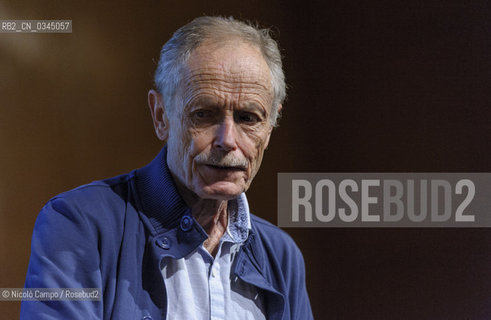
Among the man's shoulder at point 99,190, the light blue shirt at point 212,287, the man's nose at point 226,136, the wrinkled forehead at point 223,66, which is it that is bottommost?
the light blue shirt at point 212,287

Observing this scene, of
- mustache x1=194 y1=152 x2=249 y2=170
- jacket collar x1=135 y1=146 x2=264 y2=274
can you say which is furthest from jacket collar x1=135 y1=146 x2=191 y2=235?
mustache x1=194 y1=152 x2=249 y2=170

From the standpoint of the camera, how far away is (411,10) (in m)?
1.71

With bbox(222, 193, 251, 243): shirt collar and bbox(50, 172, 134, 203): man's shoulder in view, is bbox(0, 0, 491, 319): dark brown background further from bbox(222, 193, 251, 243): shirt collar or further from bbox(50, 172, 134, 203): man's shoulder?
bbox(222, 193, 251, 243): shirt collar

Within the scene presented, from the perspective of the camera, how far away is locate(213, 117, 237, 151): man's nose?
4.26 ft

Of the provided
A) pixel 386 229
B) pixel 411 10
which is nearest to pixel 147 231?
pixel 386 229

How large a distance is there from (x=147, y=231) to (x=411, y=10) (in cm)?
103

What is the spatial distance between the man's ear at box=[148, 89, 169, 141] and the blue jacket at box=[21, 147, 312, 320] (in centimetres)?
5

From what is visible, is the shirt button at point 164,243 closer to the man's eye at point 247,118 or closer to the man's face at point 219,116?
the man's face at point 219,116

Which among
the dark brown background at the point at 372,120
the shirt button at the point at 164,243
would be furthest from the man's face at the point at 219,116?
the dark brown background at the point at 372,120

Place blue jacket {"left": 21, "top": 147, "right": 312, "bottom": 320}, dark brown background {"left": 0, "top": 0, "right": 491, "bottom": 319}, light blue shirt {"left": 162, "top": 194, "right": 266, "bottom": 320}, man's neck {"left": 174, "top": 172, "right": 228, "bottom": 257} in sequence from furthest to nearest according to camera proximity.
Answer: dark brown background {"left": 0, "top": 0, "right": 491, "bottom": 319} → man's neck {"left": 174, "top": 172, "right": 228, "bottom": 257} → light blue shirt {"left": 162, "top": 194, "right": 266, "bottom": 320} → blue jacket {"left": 21, "top": 147, "right": 312, "bottom": 320}

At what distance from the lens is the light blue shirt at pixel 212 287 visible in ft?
4.28

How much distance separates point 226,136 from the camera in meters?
1.30

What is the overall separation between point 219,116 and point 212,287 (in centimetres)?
41

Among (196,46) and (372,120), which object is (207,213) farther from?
(372,120)
